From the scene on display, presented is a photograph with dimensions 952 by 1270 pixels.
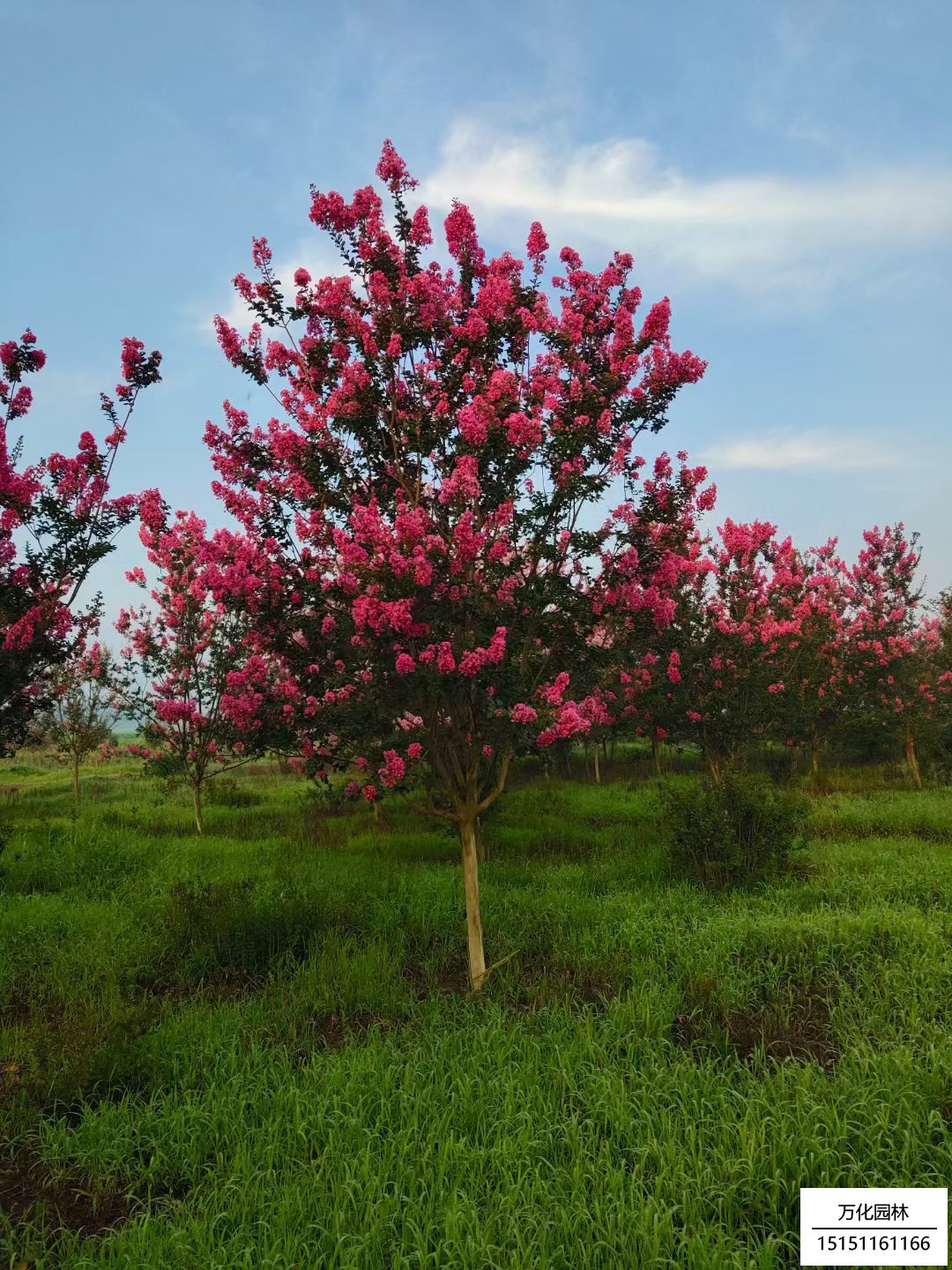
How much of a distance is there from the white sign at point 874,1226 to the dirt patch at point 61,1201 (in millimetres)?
3149

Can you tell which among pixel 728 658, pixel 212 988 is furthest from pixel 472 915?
pixel 728 658

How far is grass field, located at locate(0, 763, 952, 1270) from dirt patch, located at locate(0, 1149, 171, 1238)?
0.01 m

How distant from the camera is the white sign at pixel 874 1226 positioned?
300 centimetres

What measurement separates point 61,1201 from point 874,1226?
3990mm

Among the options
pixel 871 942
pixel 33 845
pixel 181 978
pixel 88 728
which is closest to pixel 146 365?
pixel 181 978

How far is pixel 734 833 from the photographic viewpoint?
30.5 ft

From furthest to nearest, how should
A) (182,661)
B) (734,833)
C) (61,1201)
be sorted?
(182,661), (734,833), (61,1201)

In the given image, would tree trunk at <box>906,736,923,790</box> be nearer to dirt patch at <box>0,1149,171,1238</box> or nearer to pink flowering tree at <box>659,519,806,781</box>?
pink flowering tree at <box>659,519,806,781</box>

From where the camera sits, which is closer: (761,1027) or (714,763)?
(761,1027)

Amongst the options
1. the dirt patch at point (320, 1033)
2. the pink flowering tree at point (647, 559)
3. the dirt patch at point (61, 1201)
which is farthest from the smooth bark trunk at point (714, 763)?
the dirt patch at point (61, 1201)

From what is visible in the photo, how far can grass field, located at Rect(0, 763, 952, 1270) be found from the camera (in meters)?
3.32

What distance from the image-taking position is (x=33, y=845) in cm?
1091

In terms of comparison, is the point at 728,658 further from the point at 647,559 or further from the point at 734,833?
the point at 647,559

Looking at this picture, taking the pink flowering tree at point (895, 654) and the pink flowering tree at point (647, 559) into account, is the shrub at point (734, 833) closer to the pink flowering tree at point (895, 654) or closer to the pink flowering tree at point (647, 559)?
the pink flowering tree at point (647, 559)
